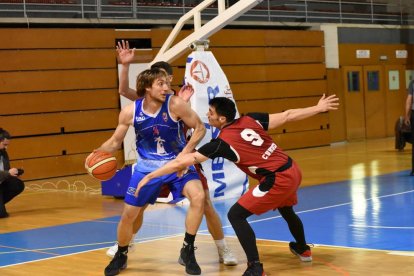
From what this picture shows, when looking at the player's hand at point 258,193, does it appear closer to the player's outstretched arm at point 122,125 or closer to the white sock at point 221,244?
the white sock at point 221,244

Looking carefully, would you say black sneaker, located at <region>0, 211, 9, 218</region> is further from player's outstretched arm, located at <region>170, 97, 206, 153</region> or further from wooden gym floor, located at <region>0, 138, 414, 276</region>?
player's outstretched arm, located at <region>170, 97, 206, 153</region>

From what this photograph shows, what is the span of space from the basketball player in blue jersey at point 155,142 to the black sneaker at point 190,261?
18 mm

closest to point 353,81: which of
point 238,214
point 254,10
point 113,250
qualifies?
point 254,10

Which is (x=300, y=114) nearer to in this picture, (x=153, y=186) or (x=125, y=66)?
(x=153, y=186)

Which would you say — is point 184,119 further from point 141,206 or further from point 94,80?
point 94,80

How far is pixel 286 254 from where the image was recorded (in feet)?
24.4

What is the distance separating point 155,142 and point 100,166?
71 cm

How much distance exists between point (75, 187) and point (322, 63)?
1016cm

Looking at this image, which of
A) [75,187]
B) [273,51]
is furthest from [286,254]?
[273,51]

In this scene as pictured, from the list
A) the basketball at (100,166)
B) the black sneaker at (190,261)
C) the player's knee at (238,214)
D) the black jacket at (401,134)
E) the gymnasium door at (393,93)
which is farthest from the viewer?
the gymnasium door at (393,93)

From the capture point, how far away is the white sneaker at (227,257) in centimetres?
699

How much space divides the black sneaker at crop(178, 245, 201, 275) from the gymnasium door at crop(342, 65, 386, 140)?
16912 mm

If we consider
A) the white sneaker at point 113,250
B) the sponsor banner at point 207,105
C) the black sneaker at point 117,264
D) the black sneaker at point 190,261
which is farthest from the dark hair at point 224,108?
the sponsor banner at point 207,105

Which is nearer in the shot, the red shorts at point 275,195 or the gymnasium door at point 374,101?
the red shorts at point 275,195
